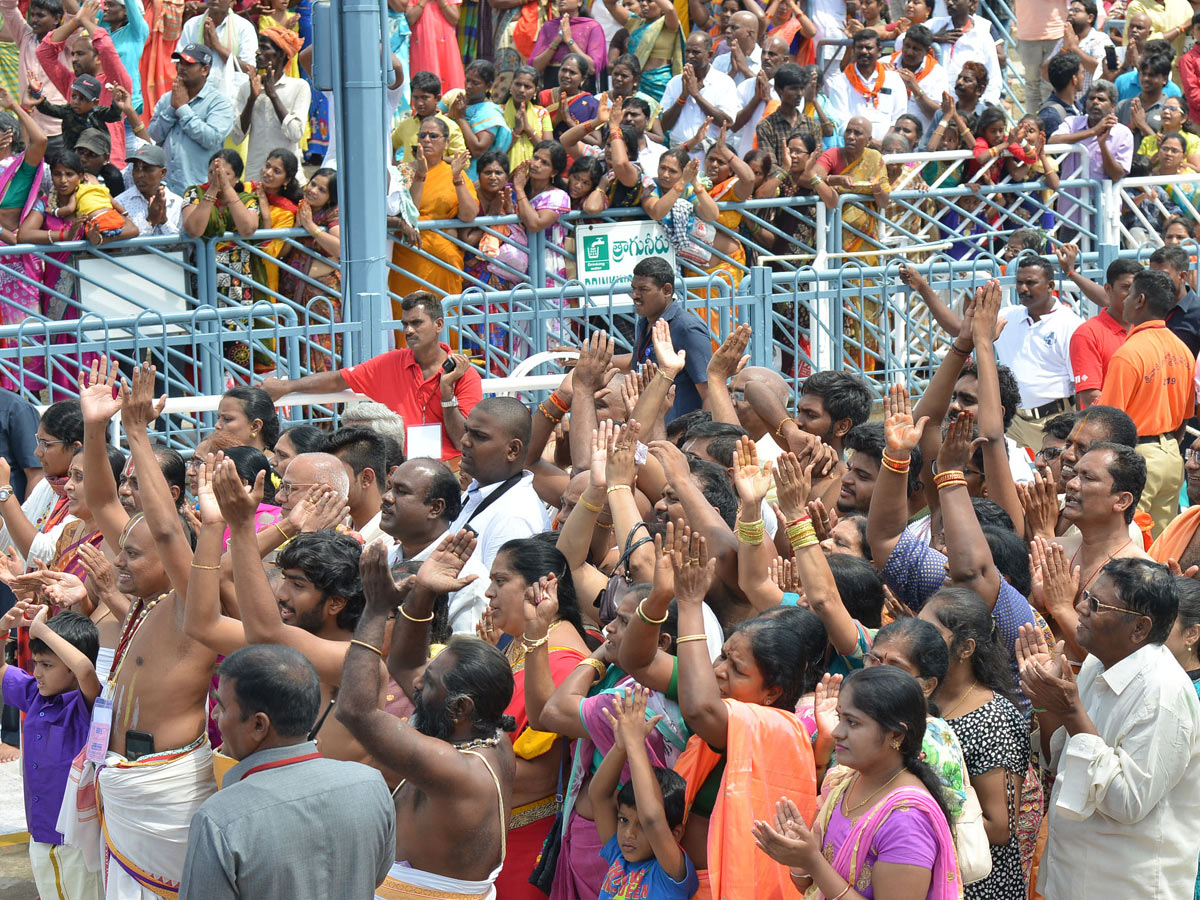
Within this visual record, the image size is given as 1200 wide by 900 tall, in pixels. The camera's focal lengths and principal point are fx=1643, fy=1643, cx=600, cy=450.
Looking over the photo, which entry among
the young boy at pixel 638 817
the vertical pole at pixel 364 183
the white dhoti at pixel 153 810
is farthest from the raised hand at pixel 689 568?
the vertical pole at pixel 364 183

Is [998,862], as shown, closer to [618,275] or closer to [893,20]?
→ [618,275]

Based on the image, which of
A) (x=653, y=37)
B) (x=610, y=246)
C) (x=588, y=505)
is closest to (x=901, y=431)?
(x=588, y=505)

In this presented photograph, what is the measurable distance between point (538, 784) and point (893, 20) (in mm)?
12657

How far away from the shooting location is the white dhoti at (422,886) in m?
4.38

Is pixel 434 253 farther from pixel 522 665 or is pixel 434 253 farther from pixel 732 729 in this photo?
pixel 732 729

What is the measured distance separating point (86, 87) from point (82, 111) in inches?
6.9

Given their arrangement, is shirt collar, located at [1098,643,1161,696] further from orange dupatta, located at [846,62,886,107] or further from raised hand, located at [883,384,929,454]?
orange dupatta, located at [846,62,886,107]

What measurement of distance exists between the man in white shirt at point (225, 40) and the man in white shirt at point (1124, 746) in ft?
29.4

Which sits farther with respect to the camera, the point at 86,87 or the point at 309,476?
the point at 86,87

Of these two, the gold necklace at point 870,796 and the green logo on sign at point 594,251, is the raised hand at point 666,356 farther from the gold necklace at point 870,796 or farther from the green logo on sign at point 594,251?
the green logo on sign at point 594,251

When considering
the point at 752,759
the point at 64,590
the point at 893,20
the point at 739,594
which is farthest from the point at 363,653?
the point at 893,20

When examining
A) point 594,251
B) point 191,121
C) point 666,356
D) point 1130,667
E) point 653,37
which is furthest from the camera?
point 653,37

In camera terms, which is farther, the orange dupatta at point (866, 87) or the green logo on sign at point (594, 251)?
the orange dupatta at point (866, 87)

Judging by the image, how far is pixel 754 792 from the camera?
427cm
